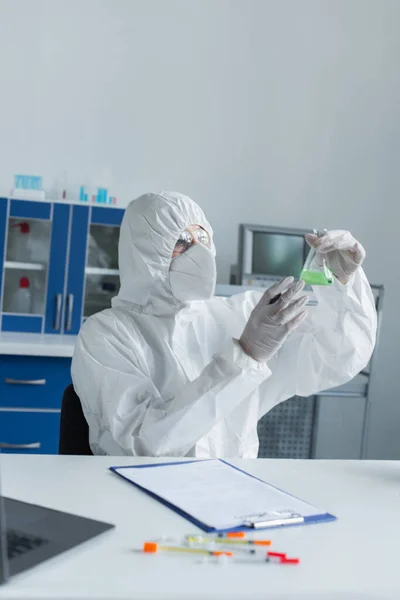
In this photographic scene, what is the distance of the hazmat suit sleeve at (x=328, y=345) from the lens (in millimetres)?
1832

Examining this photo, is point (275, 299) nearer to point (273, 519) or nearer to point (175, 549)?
point (273, 519)

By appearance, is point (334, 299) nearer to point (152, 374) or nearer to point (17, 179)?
point (152, 374)

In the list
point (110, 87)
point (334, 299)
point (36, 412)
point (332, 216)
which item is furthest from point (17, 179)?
point (334, 299)

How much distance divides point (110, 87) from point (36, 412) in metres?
1.64

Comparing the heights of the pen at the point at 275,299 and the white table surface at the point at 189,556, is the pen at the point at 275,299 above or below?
above

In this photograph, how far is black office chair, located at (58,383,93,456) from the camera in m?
1.63

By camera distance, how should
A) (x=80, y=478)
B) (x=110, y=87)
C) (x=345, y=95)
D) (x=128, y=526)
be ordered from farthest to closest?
(x=345, y=95) < (x=110, y=87) < (x=80, y=478) < (x=128, y=526)

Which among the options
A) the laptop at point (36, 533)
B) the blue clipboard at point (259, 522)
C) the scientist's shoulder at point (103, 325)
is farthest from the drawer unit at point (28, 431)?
the laptop at point (36, 533)

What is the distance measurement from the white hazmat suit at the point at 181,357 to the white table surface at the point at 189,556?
0.16 meters

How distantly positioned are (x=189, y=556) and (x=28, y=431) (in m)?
2.10

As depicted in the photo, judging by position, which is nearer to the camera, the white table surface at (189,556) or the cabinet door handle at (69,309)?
the white table surface at (189,556)

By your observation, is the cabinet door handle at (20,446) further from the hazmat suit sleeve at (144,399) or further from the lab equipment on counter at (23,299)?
the hazmat suit sleeve at (144,399)

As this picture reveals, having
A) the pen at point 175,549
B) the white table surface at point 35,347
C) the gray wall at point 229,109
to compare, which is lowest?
the white table surface at point 35,347

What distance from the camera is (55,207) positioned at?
3174 millimetres
